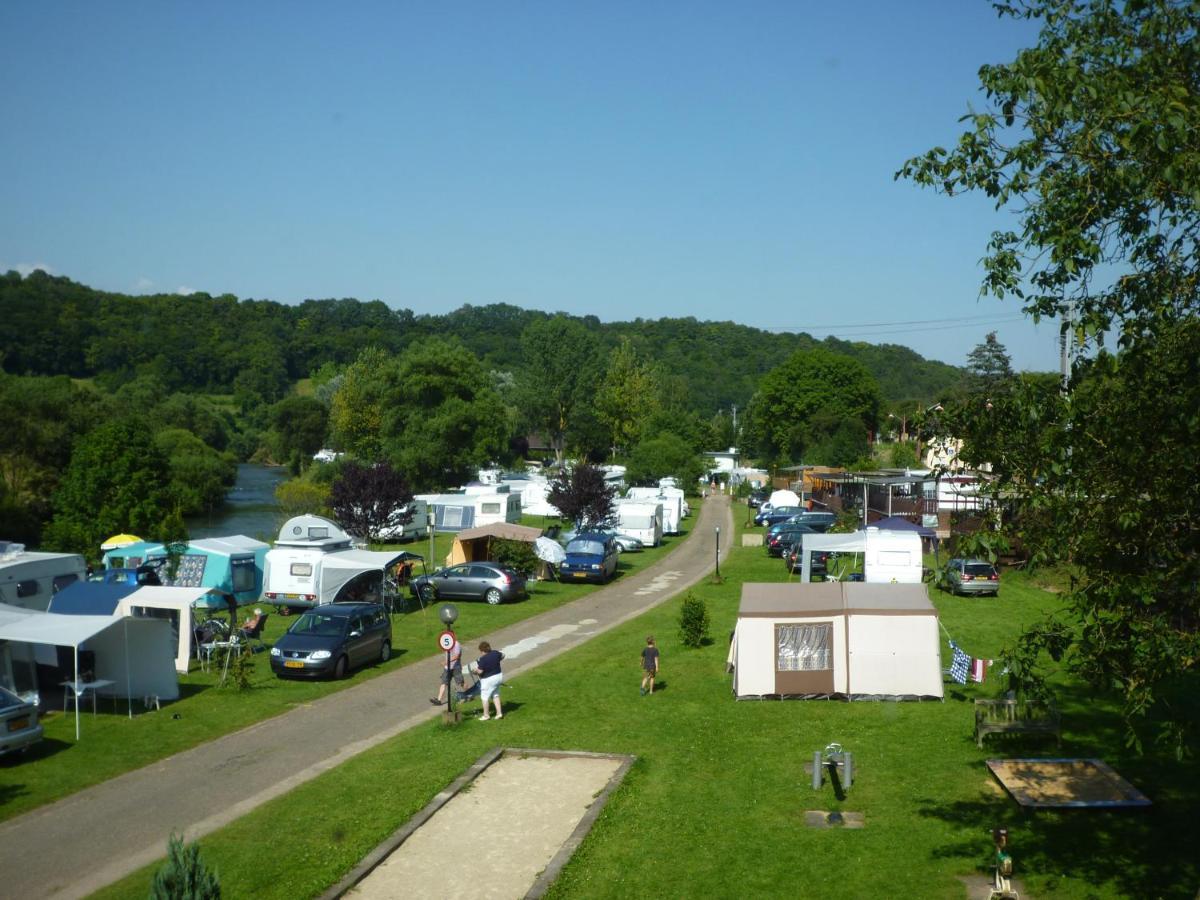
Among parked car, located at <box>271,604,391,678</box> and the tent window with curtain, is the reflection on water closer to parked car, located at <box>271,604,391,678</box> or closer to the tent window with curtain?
parked car, located at <box>271,604,391,678</box>

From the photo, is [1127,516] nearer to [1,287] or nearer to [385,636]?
[385,636]

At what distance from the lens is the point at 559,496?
140 ft

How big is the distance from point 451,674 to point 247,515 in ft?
166

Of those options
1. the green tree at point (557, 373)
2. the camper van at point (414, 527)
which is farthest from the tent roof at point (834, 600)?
the green tree at point (557, 373)

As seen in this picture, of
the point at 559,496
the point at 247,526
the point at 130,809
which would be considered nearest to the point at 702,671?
the point at 130,809

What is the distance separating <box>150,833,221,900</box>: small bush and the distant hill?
90.3 meters

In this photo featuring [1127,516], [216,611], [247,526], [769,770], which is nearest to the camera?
[1127,516]

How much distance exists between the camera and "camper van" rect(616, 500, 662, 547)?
149ft

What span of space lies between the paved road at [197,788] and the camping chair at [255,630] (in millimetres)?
3842

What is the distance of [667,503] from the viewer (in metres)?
52.3

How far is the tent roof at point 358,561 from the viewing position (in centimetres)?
2622

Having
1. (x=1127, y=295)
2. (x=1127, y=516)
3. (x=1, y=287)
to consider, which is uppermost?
(x=1, y=287)

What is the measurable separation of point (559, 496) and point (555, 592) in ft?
35.0

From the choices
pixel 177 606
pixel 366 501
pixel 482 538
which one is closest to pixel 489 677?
pixel 177 606
